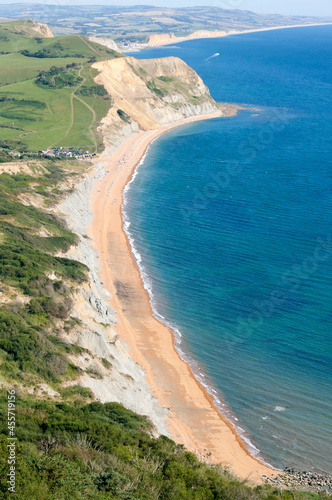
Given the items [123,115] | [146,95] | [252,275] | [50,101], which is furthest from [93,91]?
[252,275]

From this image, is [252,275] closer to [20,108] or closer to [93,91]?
[20,108]

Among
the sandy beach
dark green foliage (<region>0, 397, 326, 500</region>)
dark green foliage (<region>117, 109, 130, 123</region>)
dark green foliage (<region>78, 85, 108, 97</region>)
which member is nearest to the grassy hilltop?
dark green foliage (<region>78, 85, 108, 97</region>)

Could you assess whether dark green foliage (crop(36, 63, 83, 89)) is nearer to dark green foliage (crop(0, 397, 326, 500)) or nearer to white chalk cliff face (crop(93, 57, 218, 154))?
white chalk cliff face (crop(93, 57, 218, 154))

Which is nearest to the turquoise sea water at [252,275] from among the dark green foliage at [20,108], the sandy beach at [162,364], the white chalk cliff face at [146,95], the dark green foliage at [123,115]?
the sandy beach at [162,364]

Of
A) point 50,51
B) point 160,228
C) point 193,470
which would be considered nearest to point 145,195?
point 160,228

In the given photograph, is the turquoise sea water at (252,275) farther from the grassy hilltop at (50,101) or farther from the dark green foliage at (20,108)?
the dark green foliage at (20,108)

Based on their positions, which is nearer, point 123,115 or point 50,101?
point 50,101
